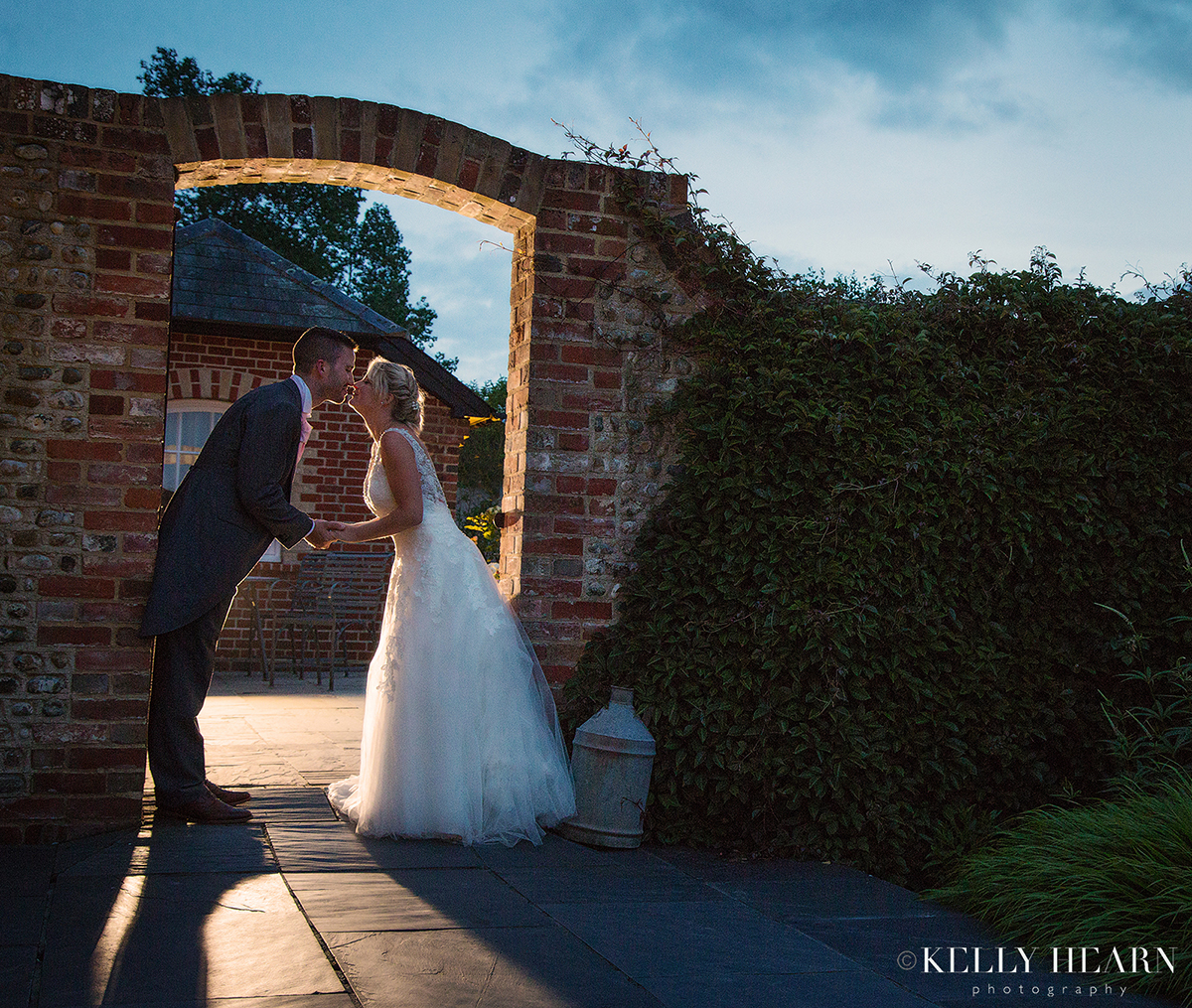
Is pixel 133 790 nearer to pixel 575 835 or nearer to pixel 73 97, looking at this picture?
pixel 575 835

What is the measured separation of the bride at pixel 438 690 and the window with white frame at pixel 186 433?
7.32 metres

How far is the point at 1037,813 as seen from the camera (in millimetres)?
4055

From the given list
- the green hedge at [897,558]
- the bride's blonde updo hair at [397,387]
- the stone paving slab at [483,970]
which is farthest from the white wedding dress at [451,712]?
the stone paving slab at [483,970]

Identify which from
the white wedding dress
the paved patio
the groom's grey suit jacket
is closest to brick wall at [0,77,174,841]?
the groom's grey suit jacket

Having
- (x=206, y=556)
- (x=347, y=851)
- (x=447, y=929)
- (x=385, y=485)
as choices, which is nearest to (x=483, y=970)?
(x=447, y=929)

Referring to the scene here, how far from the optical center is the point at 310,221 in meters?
30.3

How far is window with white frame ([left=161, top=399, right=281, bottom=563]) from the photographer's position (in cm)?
1112

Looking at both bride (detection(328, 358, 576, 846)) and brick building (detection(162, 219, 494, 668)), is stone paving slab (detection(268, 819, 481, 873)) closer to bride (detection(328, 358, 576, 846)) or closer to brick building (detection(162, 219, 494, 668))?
bride (detection(328, 358, 576, 846))

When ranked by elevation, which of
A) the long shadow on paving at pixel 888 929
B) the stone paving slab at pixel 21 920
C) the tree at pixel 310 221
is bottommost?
the long shadow on paving at pixel 888 929

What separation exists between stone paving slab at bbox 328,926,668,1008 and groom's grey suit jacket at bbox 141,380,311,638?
5.63ft

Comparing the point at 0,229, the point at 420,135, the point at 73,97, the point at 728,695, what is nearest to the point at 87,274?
the point at 0,229

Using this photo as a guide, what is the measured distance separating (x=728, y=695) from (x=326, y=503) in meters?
8.05

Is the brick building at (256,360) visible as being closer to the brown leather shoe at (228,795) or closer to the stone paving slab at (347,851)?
the brown leather shoe at (228,795)

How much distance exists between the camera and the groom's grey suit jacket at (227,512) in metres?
4.01
